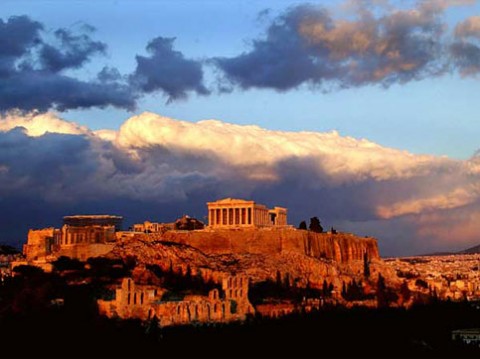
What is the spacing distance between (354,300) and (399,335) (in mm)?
13861

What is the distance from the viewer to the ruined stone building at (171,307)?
175ft

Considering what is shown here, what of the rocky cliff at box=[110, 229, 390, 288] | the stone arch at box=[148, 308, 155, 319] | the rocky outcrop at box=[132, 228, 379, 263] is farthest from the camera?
the rocky outcrop at box=[132, 228, 379, 263]

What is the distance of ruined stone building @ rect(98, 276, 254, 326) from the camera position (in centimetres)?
5325

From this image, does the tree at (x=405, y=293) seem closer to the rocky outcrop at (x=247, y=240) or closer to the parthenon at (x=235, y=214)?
the rocky outcrop at (x=247, y=240)

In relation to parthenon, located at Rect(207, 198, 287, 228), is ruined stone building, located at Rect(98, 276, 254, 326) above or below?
below

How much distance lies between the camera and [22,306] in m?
54.5

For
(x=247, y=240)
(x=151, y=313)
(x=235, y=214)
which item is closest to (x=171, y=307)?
(x=151, y=313)

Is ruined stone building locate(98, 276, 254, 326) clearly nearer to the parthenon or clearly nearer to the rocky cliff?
the rocky cliff

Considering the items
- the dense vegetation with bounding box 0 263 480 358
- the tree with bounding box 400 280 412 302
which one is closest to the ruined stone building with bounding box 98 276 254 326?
the dense vegetation with bounding box 0 263 480 358

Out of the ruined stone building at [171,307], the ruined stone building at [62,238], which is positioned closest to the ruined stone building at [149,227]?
the ruined stone building at [62,238]

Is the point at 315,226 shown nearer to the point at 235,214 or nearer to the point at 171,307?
the point at 235,214

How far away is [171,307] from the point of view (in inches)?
2130

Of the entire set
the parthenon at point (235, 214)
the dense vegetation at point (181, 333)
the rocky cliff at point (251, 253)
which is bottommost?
the dense vegetation at point (181, 333)

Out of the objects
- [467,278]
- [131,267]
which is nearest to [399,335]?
[131,267]
